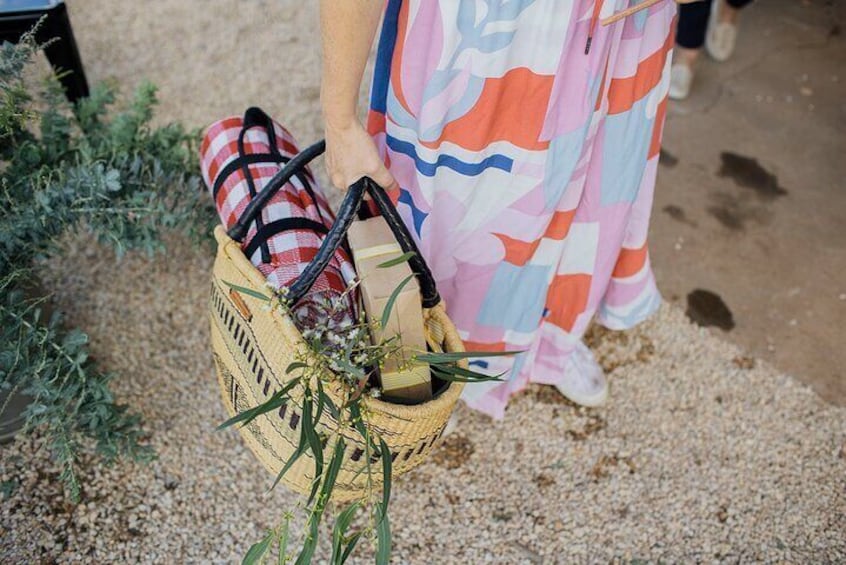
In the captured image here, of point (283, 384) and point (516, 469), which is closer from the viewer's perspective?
point (283, 384)

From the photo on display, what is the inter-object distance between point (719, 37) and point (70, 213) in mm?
2823

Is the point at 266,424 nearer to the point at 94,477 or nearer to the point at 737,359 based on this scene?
the point at 94,477

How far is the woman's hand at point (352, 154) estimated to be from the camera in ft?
3.82

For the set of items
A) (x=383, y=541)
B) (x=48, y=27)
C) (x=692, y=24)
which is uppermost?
(x=48, y=27)

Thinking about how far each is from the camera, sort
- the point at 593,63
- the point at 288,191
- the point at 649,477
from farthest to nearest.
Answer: the point at 649,477, the point at 288,191, the point at 593,63

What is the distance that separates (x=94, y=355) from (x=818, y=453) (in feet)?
6.55

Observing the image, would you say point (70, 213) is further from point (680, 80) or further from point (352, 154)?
point (680, 80)

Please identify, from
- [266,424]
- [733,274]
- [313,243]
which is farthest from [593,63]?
[733,274]

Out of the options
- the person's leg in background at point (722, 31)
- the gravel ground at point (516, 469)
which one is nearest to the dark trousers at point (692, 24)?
the person's leg in background at point (722, 31)

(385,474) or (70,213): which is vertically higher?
(70,213)

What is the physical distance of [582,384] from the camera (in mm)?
1958

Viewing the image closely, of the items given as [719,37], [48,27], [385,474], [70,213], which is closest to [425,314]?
[385,474]

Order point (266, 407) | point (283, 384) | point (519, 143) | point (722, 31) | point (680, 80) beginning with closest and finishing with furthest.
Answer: point (266, 407) < point (283, 384) < point (519, 143) < point (680, 80) < point (722, 31)

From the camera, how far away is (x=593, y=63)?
3.91 ft
